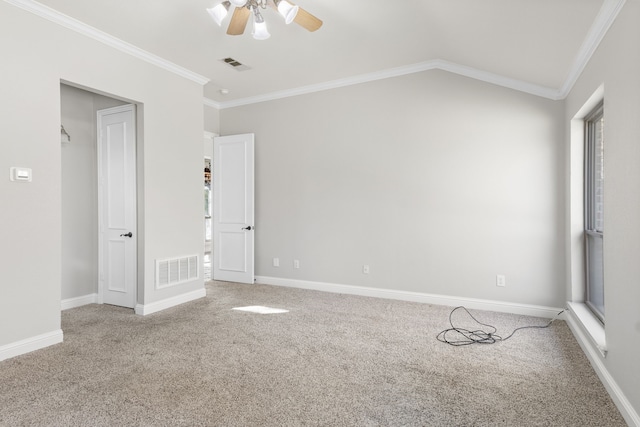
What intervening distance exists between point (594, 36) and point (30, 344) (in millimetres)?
4804

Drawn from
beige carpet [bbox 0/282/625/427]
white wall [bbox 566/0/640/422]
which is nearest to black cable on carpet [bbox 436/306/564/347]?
beige carpet [bbox 0/282/625/427]

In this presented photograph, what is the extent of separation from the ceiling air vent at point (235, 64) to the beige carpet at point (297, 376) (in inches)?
111

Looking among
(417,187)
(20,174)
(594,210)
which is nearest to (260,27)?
(20,174)

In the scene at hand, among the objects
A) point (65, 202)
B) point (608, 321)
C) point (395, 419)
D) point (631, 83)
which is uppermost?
point (631, 83)

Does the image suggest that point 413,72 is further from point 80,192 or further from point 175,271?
point 80,192

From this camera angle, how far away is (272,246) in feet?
17.7

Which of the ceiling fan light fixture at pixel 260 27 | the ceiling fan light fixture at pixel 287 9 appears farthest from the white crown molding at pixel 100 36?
the ceiling fan light fixture at pixel 287 9

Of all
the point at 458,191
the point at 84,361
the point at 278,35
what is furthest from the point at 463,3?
the point at 84,361

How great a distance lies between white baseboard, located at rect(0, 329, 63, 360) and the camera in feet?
9.20

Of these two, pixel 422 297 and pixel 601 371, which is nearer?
pixel 601 371

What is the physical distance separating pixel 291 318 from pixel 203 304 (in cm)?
120

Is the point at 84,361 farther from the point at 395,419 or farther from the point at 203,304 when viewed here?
the point at 395,419

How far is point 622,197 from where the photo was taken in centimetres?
213

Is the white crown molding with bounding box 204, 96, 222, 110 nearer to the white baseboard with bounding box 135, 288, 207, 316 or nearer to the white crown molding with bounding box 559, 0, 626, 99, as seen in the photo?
the white baseboard with bounding box 135, 288, 207, 316
